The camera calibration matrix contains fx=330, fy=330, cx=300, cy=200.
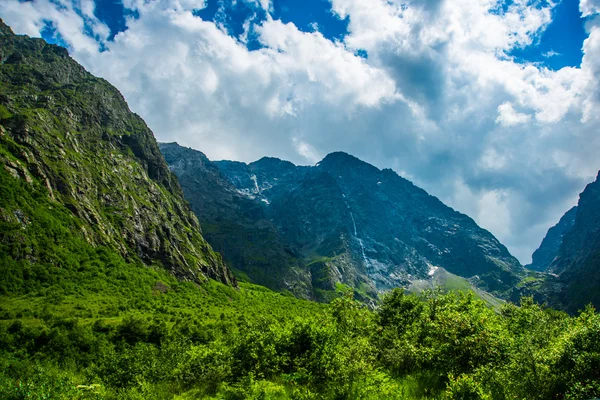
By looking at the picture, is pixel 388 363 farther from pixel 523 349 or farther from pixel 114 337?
pixel 114 337

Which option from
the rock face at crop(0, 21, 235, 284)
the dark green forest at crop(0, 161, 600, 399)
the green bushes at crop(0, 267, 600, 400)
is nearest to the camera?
the green bushes at crop(0, 267, 600, 400)

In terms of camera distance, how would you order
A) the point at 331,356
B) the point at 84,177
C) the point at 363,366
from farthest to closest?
the point at 84,177, the point at 331,356, the point at 363,366

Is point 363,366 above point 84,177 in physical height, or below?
below

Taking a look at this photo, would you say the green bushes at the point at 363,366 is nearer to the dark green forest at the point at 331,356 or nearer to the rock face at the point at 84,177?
the dark green forest at the point at 331,356

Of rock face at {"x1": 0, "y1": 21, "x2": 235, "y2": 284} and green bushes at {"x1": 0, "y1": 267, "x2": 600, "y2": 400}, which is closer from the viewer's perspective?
green bushes at {"x1": 0, "y1": 267, "x2": 600, "y2": 400}

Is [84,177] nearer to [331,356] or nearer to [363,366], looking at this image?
[331,356]

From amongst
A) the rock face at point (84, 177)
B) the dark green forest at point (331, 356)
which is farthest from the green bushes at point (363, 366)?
the rock face at point (84, 177)

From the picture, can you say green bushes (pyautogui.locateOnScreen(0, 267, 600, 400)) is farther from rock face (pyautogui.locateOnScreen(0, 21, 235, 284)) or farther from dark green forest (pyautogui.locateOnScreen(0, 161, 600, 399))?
rock face (pyautogui.locateOnScreen(0, 21, 235, 284))

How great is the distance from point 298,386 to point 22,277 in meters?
98.9

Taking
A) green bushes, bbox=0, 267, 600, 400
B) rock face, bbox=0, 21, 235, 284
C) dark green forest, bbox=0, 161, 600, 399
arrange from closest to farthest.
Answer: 1. green bushes, bbox=0, 267, 600, 400
2. dark green forest, bbox=0, 161, 600, 399
3. rock face, bbox=0, 21, 235, 284

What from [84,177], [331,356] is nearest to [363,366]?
[331,356]

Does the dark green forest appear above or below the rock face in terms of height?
below

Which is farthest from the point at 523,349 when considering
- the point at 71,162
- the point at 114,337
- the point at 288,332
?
the point at 71,162

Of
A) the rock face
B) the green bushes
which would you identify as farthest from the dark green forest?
the rock face
